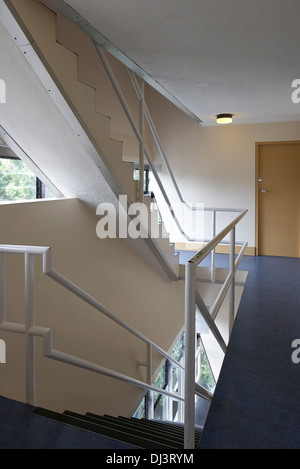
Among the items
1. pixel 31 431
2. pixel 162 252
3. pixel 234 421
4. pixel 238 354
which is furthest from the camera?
pixel 162 252

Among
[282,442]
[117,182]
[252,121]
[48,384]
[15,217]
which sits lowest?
[48,384]

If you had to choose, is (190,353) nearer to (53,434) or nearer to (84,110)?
(53,434)

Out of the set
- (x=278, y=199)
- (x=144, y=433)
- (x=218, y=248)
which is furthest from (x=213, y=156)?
(x=144, y=433)

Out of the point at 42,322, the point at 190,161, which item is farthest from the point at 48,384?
the point at 190,161

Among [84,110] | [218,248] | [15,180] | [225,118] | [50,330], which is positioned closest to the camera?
[50,330]

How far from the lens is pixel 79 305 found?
3.19m

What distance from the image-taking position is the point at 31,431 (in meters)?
1.37

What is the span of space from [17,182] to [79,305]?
120cm

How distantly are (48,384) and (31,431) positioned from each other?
1434 mm

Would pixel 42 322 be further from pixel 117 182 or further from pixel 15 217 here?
pixel 117 182

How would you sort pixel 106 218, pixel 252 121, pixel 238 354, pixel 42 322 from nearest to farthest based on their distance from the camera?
Result: pixel 238 354 → pixel 42 322 → pixel 106 218 → pixel 252 121

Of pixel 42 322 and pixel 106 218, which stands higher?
pixel 106 218

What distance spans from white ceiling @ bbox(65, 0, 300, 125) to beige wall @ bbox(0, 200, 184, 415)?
1.33 meters

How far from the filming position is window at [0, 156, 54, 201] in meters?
3.03
